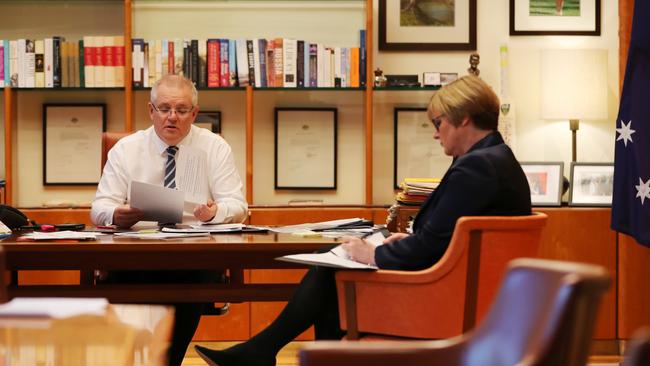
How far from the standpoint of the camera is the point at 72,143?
209 inches

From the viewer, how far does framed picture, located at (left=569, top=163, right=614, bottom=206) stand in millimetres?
5008

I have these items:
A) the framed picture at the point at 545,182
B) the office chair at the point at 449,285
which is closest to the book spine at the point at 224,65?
the framed picture at the point at 545,182

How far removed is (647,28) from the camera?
4109 millimetres

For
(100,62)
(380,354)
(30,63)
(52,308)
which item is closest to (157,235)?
(52,308)

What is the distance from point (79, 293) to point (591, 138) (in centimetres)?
318

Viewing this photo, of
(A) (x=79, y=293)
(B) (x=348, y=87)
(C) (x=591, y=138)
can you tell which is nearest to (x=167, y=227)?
(A) (x=79, y=293)

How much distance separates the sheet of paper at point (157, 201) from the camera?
331 cm

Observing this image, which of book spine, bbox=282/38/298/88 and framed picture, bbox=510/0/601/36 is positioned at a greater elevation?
framed picture, bbox=510/0/601/36

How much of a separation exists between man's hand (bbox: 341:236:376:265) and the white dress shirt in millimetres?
1096

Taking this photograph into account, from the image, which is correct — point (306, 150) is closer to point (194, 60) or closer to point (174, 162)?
point (194, 60)

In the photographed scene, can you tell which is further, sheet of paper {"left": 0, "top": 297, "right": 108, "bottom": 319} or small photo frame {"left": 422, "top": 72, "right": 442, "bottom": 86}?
small photo frame {"left": 422, "top": 72, "right": 442, "bottom": 86}

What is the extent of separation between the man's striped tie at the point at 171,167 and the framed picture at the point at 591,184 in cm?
222

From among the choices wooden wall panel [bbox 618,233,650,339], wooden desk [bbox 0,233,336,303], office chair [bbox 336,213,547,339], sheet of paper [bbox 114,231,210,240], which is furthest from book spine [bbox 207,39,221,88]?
office chair [bbox 336,213,547,339]

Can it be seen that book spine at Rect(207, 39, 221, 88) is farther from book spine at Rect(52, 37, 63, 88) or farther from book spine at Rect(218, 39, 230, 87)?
book spine at Rect(52, 37, 63, 88)
